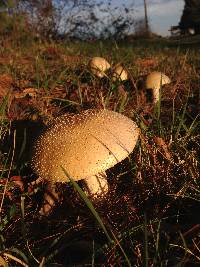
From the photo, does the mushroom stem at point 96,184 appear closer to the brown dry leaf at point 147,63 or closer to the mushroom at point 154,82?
the mushroom at point 154,82

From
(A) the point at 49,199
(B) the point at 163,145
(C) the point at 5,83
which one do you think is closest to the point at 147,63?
(C) the point at 5,83

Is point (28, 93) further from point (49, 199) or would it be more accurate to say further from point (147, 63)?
point (147, 63)

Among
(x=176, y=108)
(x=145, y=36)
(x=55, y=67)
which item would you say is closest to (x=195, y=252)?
(x=176, y=108)

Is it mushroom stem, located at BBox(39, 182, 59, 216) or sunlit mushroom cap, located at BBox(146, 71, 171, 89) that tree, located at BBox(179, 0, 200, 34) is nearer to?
sunlit mushroom cap, located at BBox(146, 71, 171, 89)

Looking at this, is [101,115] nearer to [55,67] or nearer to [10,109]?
[10,109]

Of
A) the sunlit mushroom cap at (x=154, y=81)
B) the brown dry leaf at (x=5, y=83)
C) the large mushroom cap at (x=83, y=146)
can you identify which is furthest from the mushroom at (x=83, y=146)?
the sunlit mushroom cap at (x=154, y=81)

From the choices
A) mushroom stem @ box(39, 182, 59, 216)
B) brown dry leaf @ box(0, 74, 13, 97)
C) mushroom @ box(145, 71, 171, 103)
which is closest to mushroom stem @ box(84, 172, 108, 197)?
mushroom stem @ box(39, 182, 59, 216)
